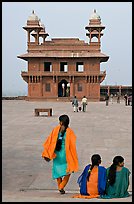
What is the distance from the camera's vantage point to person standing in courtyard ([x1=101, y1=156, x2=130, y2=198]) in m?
5.46

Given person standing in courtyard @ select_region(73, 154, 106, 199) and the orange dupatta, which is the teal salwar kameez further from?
person standing in courtyard @ select_region(73, 154, 106, 199)

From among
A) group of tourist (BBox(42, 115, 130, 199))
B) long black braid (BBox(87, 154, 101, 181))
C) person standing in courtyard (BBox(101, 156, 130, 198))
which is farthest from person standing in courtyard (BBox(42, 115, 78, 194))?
person standing in courtyard (BBox(101, 156, 130, 198))

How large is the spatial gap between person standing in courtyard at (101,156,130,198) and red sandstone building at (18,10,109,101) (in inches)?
1708

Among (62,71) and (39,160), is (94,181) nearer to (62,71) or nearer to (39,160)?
(39,160)

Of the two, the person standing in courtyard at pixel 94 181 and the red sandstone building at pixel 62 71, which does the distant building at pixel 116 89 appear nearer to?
the red sandstone building at pixel 62 71

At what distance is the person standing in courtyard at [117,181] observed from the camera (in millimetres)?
5461

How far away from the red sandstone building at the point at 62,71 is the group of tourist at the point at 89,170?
43096 mm

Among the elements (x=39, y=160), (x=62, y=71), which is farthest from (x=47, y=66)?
(x=39, y=160)

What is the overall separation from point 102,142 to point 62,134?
550 cm

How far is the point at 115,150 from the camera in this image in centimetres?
968

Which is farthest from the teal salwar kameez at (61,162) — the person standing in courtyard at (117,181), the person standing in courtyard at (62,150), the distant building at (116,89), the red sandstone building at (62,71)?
the distant building at (116,89)

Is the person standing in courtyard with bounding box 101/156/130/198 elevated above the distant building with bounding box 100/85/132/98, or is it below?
below

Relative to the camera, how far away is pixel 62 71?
50.7 meters

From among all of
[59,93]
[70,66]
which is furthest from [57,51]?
[59,93]
